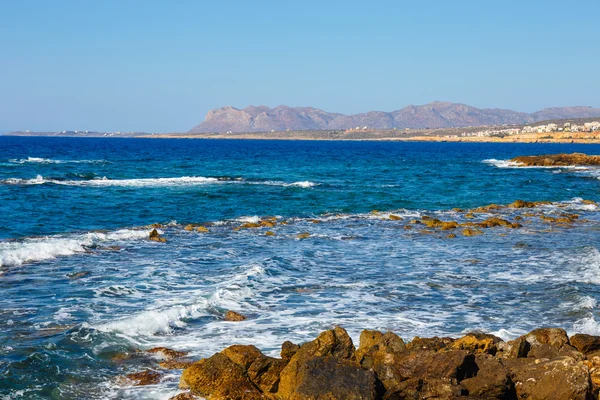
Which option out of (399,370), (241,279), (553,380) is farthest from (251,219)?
(553,380)

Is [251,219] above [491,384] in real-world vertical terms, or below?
below

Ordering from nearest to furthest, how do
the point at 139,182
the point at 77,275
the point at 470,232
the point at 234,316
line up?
the point at 234,316
the point at 77,275
the point at 470,232
the point at 139,182

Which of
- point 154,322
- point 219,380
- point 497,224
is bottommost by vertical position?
point 497,224

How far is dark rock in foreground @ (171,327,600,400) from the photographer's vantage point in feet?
29.9

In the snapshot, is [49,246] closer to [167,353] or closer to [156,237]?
[156,237]

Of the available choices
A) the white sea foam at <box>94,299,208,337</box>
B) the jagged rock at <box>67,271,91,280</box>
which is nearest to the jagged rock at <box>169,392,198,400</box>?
the white sea foam at <box>94,299,208,337</box>

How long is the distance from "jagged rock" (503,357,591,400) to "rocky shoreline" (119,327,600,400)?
0.01 metres

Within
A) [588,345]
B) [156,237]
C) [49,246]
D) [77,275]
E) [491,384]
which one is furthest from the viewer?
[156,237]

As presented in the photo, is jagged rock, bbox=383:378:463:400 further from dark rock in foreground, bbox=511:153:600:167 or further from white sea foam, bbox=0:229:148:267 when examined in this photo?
dark rock in foreground, bbox=511:153:600:167

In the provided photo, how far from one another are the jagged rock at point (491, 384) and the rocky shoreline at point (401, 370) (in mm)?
15

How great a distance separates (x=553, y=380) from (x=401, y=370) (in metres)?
2.31

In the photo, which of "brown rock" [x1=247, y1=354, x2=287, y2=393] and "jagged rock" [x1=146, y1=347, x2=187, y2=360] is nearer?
"brown rock" [x1=247, y1=354, x2=287, y2=393]

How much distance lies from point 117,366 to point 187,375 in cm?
190

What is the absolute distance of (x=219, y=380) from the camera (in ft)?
33.2
